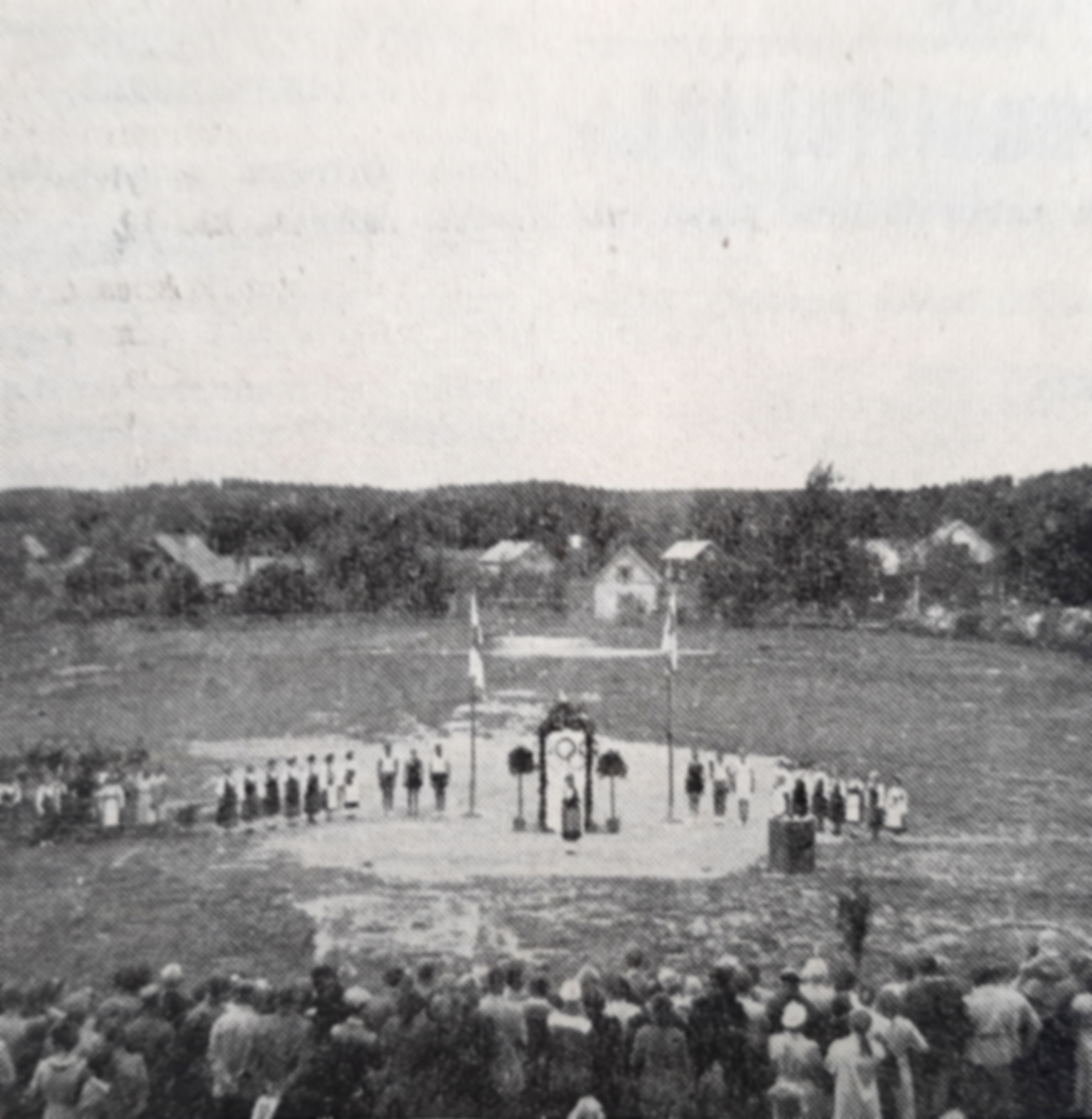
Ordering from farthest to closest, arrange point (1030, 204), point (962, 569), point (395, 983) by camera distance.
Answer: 1. point (962, 569)
2. point (1030, 204)
3. point (395, 983)

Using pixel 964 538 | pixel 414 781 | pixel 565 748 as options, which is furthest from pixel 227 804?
pixel 964 538

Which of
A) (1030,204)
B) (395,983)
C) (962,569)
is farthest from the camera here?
(962,569)

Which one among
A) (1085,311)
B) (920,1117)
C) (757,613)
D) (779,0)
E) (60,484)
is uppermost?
(779,0)

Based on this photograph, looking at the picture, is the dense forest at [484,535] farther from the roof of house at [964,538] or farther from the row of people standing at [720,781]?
the row of people standing at [720,781]

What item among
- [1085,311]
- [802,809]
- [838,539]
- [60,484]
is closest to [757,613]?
[838,539]

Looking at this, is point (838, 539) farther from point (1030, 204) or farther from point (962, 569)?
point (1030, 204)

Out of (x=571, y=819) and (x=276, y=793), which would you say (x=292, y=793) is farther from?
(x=571, y=819)

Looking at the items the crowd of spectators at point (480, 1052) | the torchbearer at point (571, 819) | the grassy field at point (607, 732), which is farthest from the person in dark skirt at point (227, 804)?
the torchbearer at point (571, 819)
